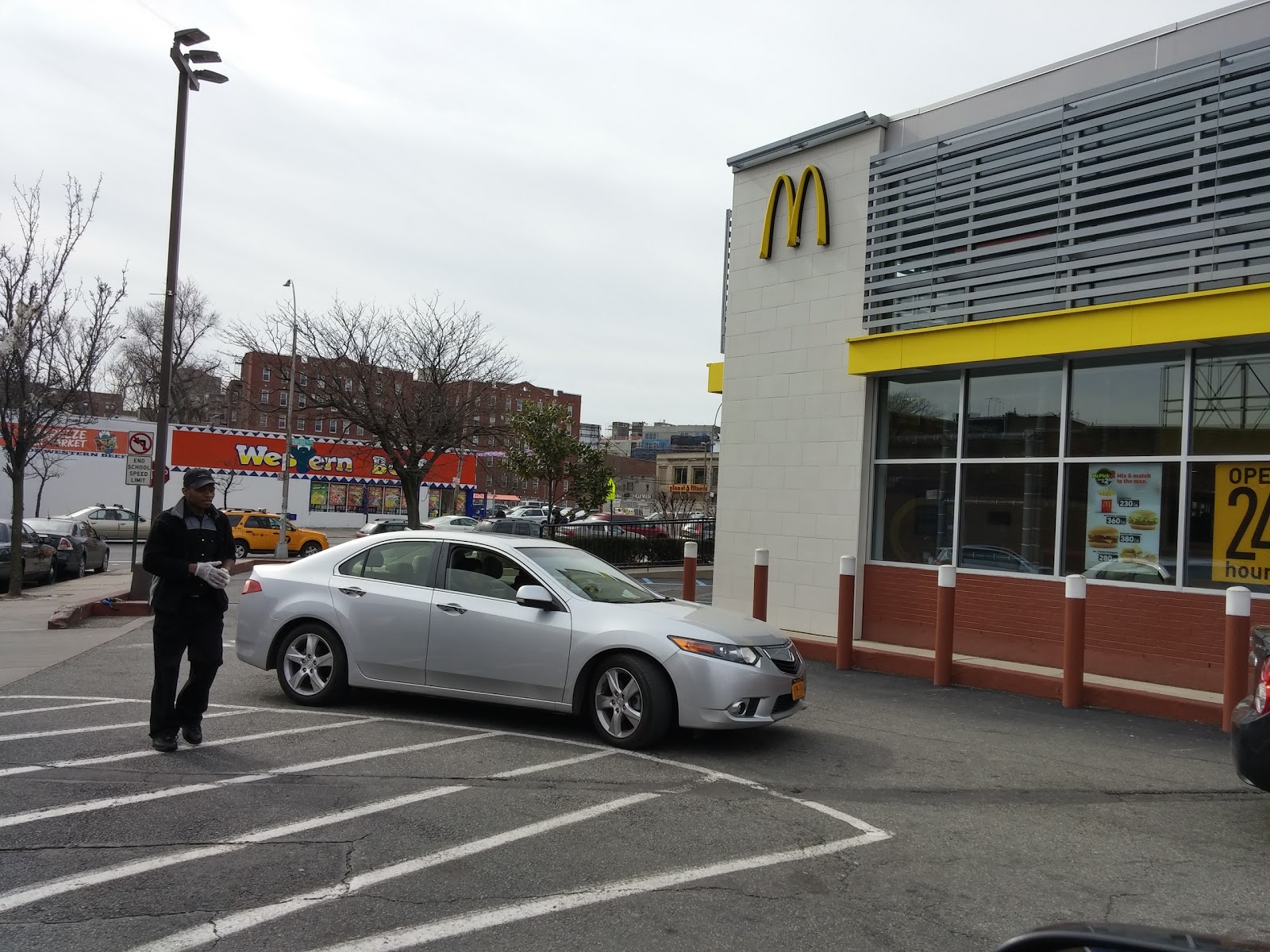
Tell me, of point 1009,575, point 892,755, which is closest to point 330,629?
point 892,755

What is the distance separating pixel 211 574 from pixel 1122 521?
8543 millimetres

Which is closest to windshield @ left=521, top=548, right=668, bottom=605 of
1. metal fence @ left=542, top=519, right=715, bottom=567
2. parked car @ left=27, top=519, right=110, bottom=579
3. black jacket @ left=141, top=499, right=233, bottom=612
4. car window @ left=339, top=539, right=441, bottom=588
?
car window @ left=339, top=539, right=441, bottom=588

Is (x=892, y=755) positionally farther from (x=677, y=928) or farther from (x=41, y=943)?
(x=41, y=943)

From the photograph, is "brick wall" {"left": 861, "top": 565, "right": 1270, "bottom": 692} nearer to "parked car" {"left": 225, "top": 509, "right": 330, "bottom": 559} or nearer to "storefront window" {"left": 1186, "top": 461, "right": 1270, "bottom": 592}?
"storefront window" {"left": 1186, "top": 461, "right": 1270, "bottom": 592}

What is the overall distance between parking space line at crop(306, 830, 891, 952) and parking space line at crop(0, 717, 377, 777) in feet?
10.5

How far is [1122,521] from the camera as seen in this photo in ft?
34.6

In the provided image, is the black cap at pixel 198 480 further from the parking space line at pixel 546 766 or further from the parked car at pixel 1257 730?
the parked car at pixel 1257 730

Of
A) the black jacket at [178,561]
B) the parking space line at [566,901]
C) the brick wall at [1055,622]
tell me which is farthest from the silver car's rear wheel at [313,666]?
the brick wall at [1055,622]

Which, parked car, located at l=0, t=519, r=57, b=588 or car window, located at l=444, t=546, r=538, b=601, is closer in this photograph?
car window, located at l=444, t=546, r=538, b=601

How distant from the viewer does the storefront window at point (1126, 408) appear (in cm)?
1028

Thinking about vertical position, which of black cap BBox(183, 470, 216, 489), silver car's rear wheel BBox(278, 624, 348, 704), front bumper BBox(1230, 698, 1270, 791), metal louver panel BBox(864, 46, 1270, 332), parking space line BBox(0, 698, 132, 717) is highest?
metal louver panel BBox(864, 46, 1270, 332)

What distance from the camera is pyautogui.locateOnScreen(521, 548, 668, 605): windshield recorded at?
299 inches

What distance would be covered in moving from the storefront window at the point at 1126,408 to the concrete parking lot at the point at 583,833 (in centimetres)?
334

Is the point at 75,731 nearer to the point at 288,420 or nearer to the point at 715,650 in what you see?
the point at 715,650
